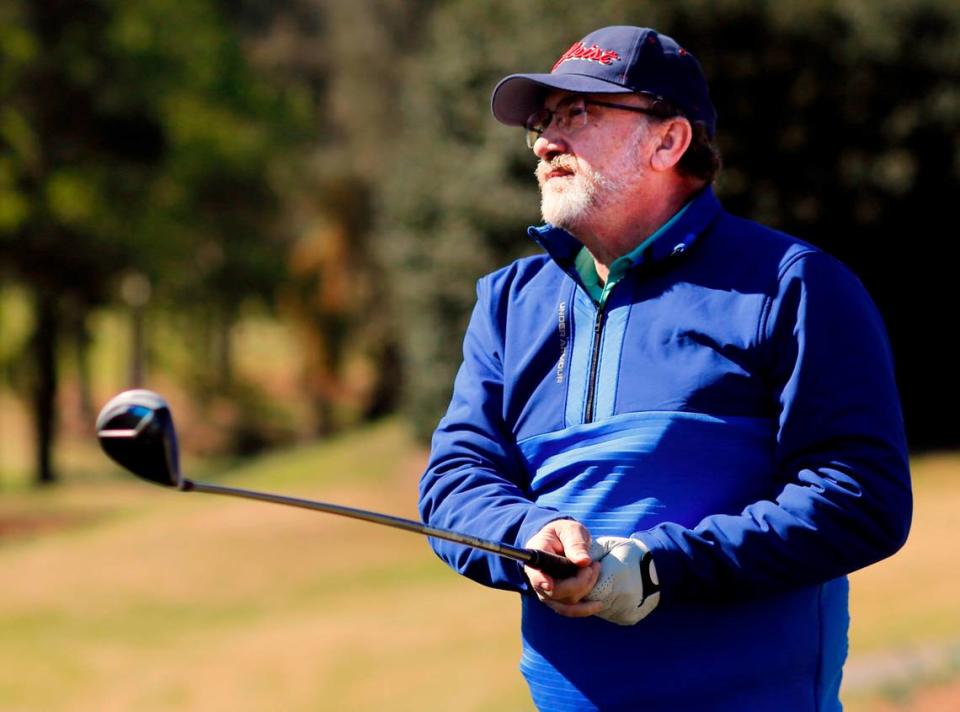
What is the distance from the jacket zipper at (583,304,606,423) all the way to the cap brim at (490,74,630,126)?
43 cm

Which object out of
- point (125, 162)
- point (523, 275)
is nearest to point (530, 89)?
point (523, 275)

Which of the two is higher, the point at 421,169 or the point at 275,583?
the point at 421,169

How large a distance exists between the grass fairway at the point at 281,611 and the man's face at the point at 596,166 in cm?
484

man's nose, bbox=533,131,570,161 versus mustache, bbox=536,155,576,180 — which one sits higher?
man's nose, bbox=533,131,570,161

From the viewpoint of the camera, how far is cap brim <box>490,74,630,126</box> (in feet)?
9.44

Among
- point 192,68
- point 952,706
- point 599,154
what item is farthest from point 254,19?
point 599,154

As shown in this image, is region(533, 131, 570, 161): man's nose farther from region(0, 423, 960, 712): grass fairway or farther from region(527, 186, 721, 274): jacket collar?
region(0, 423, 960, 712): grass fairway

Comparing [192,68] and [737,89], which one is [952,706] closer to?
[737,89]

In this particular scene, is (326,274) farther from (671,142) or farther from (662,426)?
(662,426)

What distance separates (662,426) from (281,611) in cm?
1381

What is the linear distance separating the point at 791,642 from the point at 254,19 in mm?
45345

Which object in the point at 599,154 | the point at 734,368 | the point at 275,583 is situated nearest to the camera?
the point at 734,368

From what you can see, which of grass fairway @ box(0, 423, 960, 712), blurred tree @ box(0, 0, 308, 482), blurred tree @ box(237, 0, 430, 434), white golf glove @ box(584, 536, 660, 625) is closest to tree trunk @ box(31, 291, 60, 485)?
blurred tree @ box(0, 0, 308, 482)

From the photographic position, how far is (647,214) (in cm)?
295
